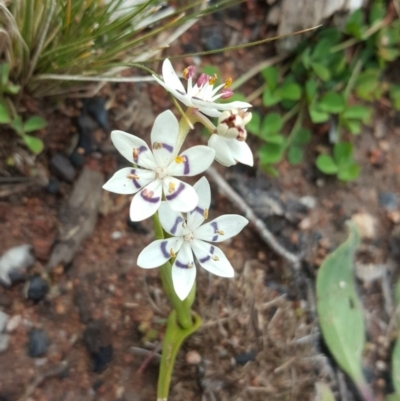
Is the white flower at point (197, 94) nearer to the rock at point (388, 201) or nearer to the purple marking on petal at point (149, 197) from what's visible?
the purple marking on petal at point (149, 197)

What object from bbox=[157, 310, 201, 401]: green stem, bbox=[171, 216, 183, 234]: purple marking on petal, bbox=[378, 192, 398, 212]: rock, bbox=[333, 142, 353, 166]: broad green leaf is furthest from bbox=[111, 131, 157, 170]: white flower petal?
bbox=[378, 192, 398, 212]: rock

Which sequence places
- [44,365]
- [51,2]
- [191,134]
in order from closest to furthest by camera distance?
[51,2] → [44,365] → [191,134]

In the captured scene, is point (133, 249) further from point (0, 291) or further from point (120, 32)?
point (120, 32)

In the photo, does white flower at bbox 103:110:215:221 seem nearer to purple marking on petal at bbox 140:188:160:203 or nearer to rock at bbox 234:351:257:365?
purple marking on petal at bbox 140:188:160:203

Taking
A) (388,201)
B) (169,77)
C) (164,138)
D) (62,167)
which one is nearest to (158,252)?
(164,138)

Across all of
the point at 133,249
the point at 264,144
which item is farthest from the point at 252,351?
the point at 264,144

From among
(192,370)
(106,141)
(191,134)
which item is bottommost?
(192,370)

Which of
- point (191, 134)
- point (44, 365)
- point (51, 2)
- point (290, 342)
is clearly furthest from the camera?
point (191, 134)

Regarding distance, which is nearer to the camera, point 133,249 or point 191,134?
point 133,249
